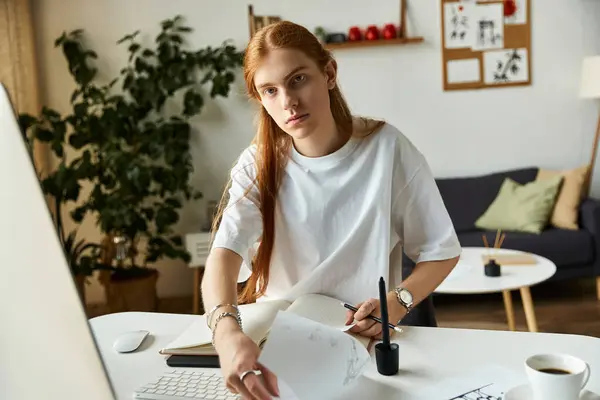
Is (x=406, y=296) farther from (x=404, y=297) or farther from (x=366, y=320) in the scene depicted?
(x=366, y=320)

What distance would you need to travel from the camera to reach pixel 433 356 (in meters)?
1.04

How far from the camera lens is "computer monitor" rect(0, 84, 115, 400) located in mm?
373

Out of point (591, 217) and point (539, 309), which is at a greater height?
point (591, 217)

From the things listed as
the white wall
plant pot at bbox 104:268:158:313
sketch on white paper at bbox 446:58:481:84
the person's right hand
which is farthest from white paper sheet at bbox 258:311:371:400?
sketch on white paper at bbox 446:58:481:84

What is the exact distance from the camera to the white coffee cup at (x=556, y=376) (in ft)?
2.52

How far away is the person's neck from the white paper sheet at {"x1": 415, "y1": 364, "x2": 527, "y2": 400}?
55 centimetres

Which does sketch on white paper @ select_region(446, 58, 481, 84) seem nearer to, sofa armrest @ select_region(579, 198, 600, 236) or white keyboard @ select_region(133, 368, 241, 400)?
sofa armrest @ select_region(579, 198, 600, 236)

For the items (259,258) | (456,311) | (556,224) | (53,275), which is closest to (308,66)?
(259,258)

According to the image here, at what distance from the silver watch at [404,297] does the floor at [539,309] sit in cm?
212

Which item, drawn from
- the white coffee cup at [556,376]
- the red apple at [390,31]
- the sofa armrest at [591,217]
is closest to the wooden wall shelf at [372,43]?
the red apple at [390,31]

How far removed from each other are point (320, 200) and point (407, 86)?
306 cm

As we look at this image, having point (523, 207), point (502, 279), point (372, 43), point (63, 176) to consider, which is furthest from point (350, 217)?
point (372, 43)

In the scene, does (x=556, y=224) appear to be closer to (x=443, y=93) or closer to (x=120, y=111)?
(x=443, y=93)

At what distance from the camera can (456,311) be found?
11.5 feet
